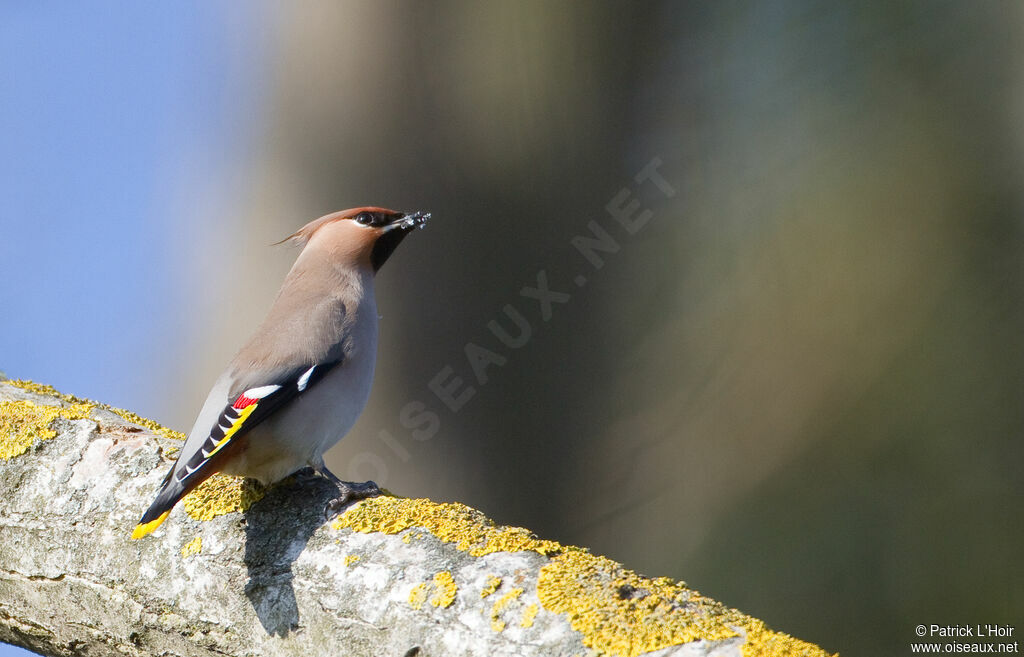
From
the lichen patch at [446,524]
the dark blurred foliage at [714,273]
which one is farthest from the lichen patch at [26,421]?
the dark blurred foliage at [714,273]

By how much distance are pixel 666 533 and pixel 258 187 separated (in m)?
2.80

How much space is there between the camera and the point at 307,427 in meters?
2.82

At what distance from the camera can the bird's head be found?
3572 mm

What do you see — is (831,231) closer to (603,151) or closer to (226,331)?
(603,151)

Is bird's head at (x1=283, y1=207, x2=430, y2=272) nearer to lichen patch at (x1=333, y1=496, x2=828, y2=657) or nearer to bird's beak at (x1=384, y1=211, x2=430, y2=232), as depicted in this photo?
bird's beak at (x1=384, y1=211, x2=430, y2=232)

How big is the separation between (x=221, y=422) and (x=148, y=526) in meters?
0.36

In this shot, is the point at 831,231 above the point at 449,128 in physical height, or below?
below

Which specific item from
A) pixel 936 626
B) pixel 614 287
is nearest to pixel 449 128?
pixel 614 287

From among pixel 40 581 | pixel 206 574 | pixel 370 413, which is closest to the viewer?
pixel 206 574

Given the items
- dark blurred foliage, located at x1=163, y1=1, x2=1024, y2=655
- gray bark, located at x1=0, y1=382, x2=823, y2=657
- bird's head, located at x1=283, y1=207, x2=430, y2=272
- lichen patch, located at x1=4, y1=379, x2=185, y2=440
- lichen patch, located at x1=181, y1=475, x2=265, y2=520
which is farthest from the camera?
dark blurred foliage, located at x1=163, y1=1, x2=1024, y2=655

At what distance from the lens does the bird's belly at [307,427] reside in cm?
265

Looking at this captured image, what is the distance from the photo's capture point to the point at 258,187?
214 inches

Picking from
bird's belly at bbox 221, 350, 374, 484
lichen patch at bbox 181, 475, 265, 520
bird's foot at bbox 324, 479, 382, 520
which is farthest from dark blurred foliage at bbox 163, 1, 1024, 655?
bird's foot at bbox 324, 479, 382, 520

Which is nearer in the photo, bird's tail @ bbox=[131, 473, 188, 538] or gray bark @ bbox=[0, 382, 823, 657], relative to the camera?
gray bark @ bbox=[0, 382, 823, 657]
